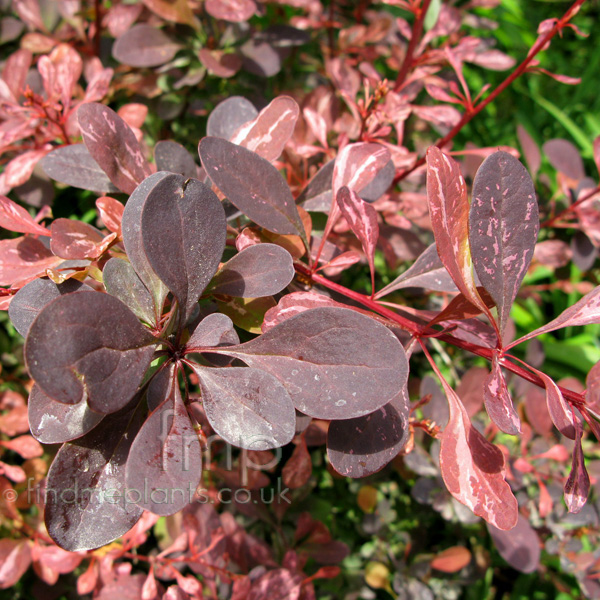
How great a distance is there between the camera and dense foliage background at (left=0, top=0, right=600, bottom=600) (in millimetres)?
1055

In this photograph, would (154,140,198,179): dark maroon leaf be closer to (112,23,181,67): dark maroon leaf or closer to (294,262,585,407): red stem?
(294,262,585,407): red stem

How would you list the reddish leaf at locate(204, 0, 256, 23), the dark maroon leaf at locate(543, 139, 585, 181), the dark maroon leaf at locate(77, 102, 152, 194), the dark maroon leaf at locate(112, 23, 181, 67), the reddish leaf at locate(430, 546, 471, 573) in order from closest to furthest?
the dark maroon leaf at locate(77, 102, 152, 194)
the reddish leaf at locate(204, 0, 256, 23)
the dark maroon leaf at locate(112, 23, 181, 67)
the reddish leaf at locate(430, 546, 471, 573)
the dark maroon leaf at locate(543, 139, 585, 181)

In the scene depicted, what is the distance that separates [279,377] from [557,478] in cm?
110

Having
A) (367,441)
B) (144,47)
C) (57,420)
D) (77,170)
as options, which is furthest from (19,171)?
(367,441)

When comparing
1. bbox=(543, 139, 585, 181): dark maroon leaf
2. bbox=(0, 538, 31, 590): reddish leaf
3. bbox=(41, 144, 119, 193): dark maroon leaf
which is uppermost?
bbox=(41, 144, 119, 193): dark maroon leaf

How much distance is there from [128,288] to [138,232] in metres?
0.07

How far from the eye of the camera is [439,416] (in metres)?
1.21

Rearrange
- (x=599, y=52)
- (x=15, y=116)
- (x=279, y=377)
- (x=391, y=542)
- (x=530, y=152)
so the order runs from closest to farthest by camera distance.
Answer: (x=279, y=377), (x=15, y=116), (x=391, y=542), (x=530, y=152), (x=599, y=52)

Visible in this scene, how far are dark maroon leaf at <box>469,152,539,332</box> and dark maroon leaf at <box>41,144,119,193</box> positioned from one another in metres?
0.54

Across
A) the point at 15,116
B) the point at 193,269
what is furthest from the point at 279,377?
the point at 15,116

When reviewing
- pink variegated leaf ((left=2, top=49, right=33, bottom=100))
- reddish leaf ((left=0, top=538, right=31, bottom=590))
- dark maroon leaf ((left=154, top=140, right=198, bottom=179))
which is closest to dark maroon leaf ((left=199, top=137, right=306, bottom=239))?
dark maroon leaf ((left=154, top=140, right=198, bottom=179))

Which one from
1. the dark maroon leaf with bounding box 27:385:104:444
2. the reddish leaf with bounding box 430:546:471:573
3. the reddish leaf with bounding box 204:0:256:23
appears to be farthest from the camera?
the reddish leaf with bounding box 430:546:471:573

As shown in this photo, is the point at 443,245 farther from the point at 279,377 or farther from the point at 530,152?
the point at 530,152

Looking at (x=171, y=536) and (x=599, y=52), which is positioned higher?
(x=599, y=52)
